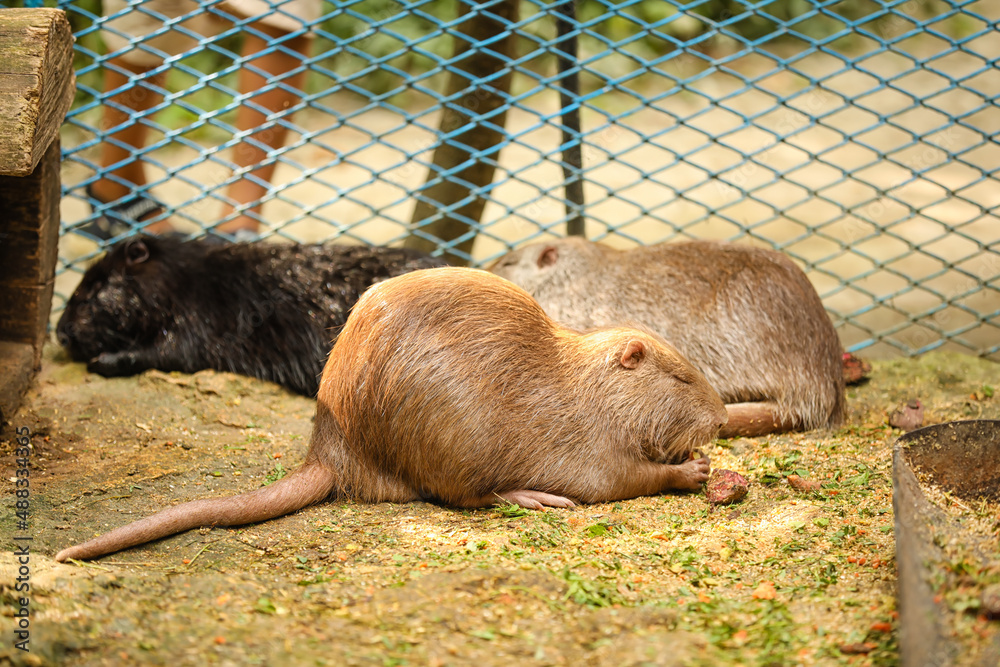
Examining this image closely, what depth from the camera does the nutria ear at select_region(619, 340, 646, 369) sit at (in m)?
2.94

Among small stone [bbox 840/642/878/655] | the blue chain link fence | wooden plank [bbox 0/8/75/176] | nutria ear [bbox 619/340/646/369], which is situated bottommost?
the blue chain link fence

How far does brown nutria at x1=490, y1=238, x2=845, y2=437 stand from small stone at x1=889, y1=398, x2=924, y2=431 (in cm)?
23

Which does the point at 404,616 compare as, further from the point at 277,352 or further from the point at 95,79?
the point at 95,79

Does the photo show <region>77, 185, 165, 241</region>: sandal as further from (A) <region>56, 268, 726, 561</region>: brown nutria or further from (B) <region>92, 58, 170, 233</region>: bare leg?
(A) <region>56, 268, 726, 561</region>: brown nutria

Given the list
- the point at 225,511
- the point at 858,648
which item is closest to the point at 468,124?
the point at 225,511

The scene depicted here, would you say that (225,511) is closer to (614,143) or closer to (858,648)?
(858,648)

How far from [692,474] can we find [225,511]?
154 centimetres

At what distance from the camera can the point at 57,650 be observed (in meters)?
1.80

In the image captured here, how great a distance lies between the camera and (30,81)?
2.76 m

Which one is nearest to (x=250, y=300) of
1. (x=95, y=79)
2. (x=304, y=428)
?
(x=304, y=428)

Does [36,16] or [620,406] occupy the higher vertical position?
[36,16]

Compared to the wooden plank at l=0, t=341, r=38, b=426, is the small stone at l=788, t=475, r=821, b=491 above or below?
below

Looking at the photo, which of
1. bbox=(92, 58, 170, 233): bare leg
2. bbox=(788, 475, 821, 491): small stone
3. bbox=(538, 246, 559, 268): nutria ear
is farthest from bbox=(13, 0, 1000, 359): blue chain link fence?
bbox=(788, 475, 821, 491): small stone

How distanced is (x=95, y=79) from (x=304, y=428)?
24.5 ft
